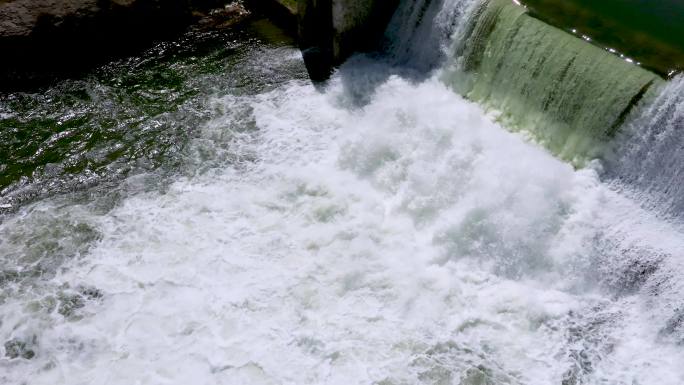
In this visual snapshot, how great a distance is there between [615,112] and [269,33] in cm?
679

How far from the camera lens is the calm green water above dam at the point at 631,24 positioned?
23.0 feet

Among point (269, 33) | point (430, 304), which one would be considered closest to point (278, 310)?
point (430, 304)

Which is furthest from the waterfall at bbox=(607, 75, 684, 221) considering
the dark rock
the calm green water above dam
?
the dark rock

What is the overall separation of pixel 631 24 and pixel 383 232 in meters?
4.63

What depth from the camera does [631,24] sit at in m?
7.64

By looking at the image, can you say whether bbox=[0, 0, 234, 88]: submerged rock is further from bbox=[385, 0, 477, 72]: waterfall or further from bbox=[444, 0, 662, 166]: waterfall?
bbox=[444, 0, 662, 166]: waterfall

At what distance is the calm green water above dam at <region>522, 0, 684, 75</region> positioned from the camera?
7016mm

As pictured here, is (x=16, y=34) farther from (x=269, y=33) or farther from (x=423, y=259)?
(x=423, y=259)

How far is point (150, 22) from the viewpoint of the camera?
35.1ft

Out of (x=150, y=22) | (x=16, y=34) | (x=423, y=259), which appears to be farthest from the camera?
(x=150, y=22)

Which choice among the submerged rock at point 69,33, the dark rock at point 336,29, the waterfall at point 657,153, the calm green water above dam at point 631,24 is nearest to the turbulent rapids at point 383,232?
the waterfall at point 657,153

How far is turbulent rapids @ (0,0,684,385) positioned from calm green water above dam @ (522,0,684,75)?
0.43m

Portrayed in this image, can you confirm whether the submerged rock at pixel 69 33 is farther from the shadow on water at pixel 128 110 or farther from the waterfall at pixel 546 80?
the waterfall at pixel 546 80

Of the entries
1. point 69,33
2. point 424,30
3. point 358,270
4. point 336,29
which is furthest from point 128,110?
point 424,30
